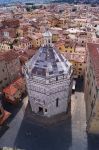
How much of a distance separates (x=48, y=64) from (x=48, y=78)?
2.17 metres

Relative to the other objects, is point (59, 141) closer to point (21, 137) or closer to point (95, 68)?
point (21, 137)

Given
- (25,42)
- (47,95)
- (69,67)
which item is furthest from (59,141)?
(25,42)

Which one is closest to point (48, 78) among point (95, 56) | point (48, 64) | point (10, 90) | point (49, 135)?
point (48, 64)

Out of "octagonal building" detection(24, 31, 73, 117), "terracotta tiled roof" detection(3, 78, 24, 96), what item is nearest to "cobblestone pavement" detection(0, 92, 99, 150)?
"octagonal building" detection(24, 31, 73, 117)

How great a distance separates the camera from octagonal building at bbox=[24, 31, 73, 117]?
111 ft

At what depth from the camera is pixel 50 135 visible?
34.1m

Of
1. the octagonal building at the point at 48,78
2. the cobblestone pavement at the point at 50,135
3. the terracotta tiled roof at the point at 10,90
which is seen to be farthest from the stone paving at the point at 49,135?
the terracotta tiled roof at the point at 10,90

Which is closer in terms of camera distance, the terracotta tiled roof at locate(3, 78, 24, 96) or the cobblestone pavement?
the cobblestone pavement

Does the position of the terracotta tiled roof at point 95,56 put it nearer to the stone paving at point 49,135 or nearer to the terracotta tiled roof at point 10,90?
the stone paving at point 49,135

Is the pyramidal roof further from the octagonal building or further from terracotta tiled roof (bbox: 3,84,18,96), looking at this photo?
terracotta tiled roof (bbox: 3,84,18,96)

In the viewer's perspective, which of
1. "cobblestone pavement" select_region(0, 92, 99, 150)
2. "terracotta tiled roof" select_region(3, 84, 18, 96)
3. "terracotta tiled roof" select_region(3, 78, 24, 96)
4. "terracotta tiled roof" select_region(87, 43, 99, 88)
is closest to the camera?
"terracotta tiled roof" select_region(87, 43, 99, 88)

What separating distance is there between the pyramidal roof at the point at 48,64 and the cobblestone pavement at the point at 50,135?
8.34m

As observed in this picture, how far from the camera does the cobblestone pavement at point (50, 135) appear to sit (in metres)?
32.2

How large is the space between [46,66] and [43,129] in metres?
9.87
